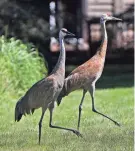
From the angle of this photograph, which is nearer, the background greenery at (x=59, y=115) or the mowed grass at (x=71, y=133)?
the mowed grass at (x=71, y=133)

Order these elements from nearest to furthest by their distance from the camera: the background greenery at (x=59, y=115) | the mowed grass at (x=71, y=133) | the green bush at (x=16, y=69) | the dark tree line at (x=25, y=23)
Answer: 1. the mowed grass at (x=71, y=133)
2. the background greenery at (x=59, y=115)
3. the green bush at (x=16, y=69)
4. the dark tree line at (x=25, y=23)

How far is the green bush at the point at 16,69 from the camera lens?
45.7 ft

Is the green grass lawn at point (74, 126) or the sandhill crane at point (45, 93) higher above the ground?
the sandhill crane at point (45, 93)

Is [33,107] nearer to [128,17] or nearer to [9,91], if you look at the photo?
[9,91]

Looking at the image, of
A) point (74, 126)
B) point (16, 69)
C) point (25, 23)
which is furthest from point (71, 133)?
point (25, 23)

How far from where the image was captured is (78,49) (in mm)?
23641

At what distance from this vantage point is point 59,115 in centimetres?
1148

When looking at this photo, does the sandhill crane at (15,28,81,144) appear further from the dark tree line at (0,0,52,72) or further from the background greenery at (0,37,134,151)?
the dark tree line at (0,0,52,72)

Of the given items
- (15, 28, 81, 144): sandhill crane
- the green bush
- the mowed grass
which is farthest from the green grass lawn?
(15, 28, 81, 144): sandhill crane

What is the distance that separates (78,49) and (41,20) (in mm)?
5189

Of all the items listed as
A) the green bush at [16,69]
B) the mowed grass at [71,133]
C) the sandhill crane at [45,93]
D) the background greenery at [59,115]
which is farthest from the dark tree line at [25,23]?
the sandhill crane at [45,93]

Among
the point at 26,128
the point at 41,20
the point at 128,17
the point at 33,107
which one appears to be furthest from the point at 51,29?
the point at 33,107

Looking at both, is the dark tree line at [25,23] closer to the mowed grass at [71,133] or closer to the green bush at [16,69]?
the green bush at [16,69]

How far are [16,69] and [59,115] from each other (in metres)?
3.63
